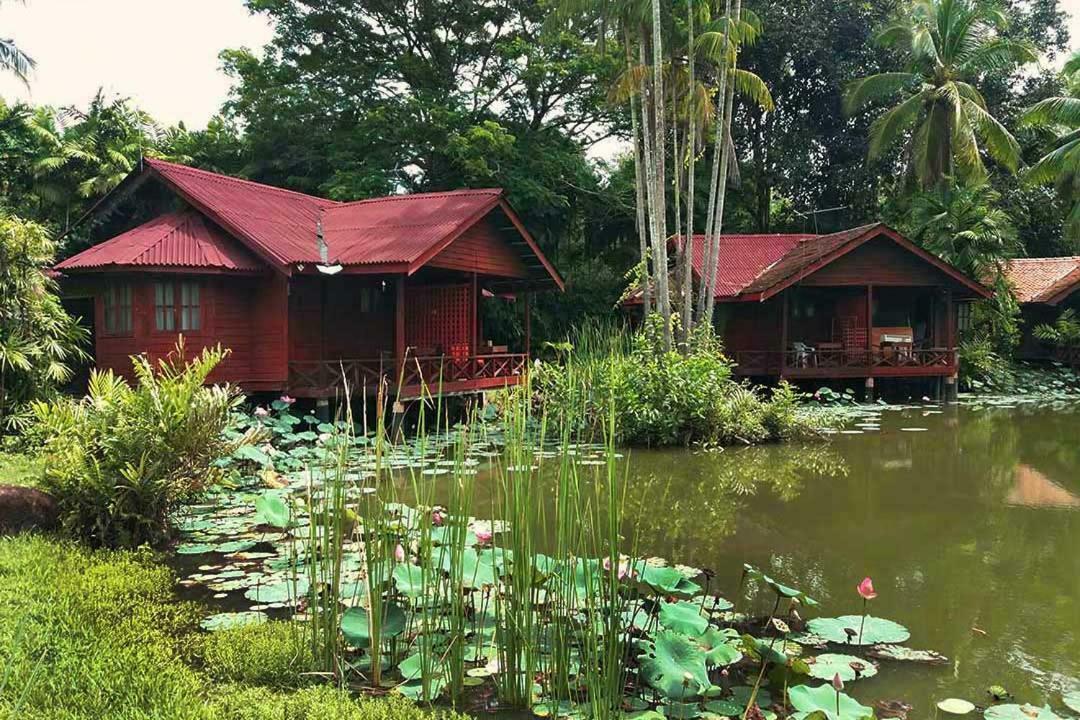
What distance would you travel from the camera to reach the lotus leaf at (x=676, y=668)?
329 cm

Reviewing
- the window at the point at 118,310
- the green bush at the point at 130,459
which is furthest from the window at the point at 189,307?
the green bush at the point at 130,459

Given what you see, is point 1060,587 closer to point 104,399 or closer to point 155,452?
point 155,452

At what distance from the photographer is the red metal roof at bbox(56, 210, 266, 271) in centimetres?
1112

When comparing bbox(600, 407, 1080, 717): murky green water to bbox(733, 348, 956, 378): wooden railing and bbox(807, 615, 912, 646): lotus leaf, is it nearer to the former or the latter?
bbox(807, 615, 912, 646): lotus leaf

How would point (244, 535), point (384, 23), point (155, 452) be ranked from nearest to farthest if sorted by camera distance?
point (155, 452), point (244, 535), point (384, 23)

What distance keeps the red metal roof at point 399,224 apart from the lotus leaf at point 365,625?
8.73m

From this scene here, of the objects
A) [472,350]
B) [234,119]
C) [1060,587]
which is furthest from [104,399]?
[234,119]

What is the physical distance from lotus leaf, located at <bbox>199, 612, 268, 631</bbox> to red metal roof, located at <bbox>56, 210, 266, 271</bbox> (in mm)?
7864

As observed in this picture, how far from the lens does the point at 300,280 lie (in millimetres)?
13555

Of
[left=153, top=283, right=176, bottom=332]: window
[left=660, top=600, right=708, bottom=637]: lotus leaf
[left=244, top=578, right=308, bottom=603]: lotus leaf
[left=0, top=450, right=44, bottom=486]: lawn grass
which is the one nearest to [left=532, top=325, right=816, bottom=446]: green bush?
[left=153, top=283, right=176, bottom=332]: window

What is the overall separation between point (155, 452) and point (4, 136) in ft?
60.5

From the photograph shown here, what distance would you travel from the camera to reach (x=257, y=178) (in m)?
22.2

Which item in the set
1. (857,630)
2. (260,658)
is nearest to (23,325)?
(260,658)

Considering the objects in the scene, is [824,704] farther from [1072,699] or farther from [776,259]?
[776,259]
